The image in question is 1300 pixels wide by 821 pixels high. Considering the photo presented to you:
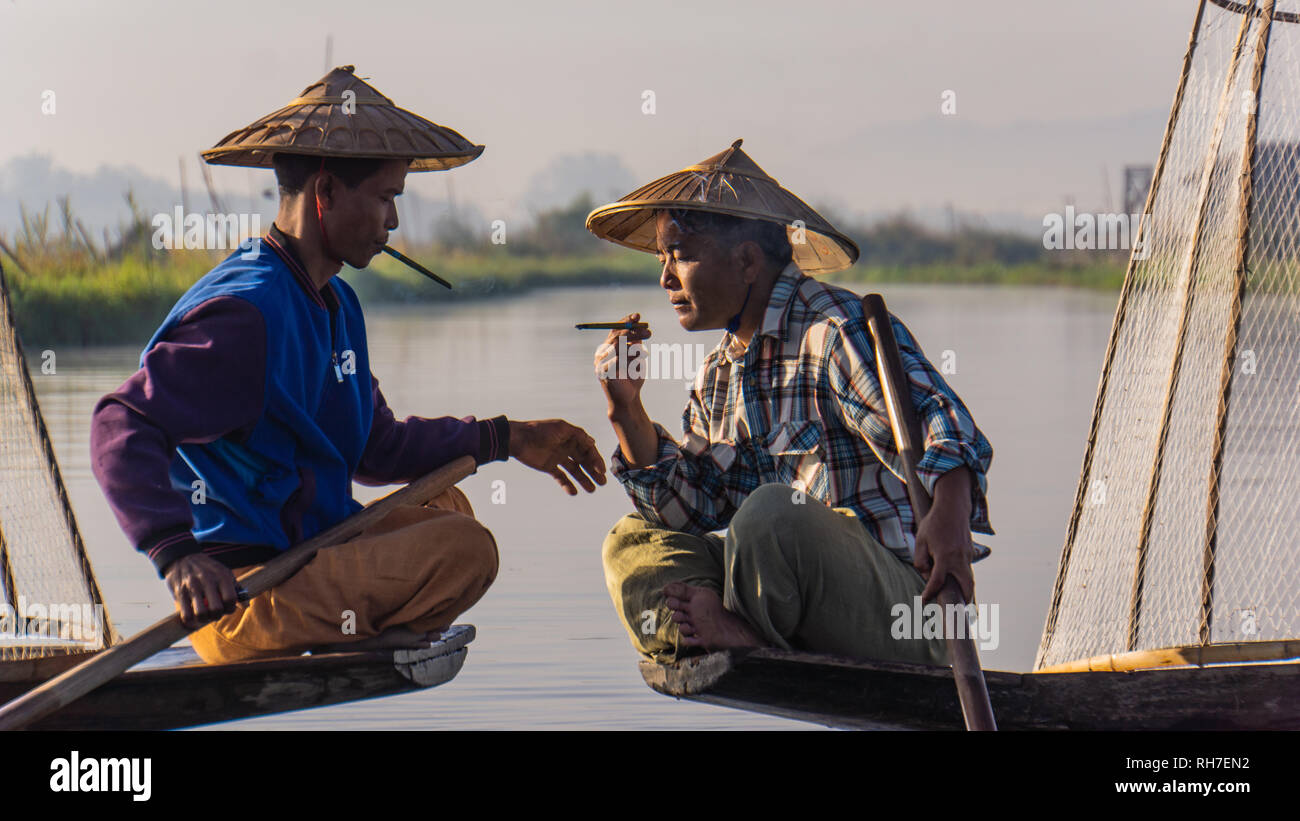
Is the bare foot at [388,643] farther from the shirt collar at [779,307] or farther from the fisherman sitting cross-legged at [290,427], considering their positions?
the shirt collar at [779,307]

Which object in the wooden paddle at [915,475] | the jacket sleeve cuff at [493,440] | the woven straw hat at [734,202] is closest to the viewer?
the wooden paddle at [915,475]

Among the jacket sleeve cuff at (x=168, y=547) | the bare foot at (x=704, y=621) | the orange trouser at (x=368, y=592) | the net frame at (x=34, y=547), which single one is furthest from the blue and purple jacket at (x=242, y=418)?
the net frame at (x=34, y=547)

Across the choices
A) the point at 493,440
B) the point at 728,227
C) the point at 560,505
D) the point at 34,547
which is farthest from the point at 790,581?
the point at 560,505

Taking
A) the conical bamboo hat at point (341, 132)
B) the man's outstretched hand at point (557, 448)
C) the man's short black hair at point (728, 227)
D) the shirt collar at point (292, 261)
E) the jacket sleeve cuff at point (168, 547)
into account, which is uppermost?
the conical bamboo hat at point (341, 132)

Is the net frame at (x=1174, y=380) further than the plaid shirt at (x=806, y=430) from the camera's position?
Yes

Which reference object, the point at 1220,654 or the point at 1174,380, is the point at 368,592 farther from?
the point at 1174,380

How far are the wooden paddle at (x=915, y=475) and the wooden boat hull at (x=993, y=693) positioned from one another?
10 centimetres

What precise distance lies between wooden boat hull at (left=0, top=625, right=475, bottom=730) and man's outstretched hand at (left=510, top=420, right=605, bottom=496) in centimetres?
66

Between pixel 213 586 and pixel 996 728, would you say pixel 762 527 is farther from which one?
pixel 213 586

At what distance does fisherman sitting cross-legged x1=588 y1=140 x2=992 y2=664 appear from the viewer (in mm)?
2799

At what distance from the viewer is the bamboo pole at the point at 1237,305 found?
3701 millimetres

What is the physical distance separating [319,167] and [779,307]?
91cm

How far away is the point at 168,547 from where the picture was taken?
2578mm

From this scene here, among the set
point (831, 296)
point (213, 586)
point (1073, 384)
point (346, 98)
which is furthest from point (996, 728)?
point (1073, 384)
